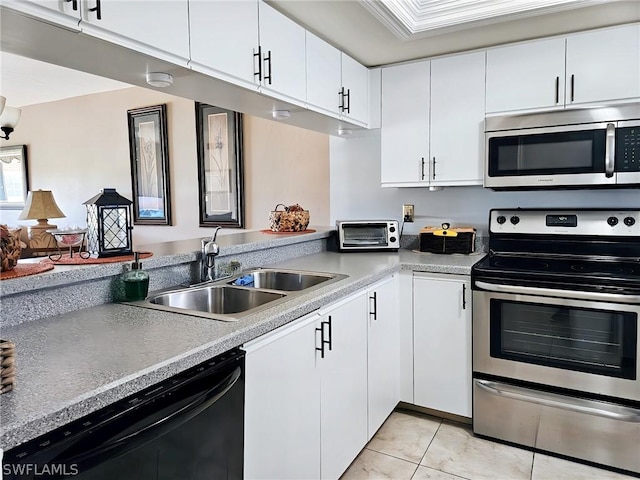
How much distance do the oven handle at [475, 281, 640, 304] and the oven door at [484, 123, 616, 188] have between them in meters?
0.62

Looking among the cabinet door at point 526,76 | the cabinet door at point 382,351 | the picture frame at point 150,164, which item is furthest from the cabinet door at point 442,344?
the picture frame at point 150,164

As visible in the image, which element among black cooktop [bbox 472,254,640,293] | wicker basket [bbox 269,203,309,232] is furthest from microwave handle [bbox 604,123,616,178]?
wicker basket [bbox 269,203,309,232]

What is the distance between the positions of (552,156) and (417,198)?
96 cm

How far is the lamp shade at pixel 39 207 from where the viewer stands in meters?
4.73

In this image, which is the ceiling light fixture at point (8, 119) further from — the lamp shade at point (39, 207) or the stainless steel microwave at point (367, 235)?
the stainless steel microwave at point (367, 235)

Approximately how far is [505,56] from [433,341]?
1.71m

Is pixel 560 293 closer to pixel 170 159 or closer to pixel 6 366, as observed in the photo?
pixel 6 366

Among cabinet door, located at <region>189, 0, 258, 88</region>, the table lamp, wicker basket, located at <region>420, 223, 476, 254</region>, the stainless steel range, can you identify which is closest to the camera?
cabinet door, located at <region>189, 0, 258, 88</region>

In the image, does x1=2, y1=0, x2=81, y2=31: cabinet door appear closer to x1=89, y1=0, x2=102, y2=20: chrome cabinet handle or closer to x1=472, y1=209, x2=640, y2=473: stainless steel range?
x1=89, y1=0, x2=102, y2=20: chrome cabinet handle

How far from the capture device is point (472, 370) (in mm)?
2414

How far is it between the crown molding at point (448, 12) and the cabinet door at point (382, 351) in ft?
4.41

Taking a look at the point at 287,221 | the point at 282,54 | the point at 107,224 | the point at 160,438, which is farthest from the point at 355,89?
the point at 160,438

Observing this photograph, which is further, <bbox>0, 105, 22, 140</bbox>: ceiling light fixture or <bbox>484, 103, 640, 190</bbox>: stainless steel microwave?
<bbox>0, 105, 22, 140</bbox>: ceiling light fixture

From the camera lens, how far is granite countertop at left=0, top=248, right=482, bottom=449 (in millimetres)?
831
